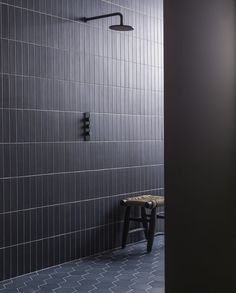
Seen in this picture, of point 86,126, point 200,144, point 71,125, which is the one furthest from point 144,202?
point 200,144

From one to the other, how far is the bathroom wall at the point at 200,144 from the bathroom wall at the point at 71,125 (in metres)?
2.62

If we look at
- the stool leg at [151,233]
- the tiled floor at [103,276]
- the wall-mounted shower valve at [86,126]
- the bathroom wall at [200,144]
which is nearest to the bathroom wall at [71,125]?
the wall-mounted shower valve at [86,126]

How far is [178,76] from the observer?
7.25 feet

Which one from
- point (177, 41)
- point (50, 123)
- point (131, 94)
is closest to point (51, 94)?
point (50, 123)

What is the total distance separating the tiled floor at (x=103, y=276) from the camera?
4262 millimetres

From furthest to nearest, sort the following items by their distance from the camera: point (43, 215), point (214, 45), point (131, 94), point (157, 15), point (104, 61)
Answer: point (157, 15)
point (131, 94)
point (104, 61)
point (43, 215)
point (214, 45)

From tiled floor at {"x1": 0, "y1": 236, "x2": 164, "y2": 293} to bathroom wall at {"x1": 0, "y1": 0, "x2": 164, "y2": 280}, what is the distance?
0.60ft

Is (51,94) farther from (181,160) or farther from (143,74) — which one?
(181,160)

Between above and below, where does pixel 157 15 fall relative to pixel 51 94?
above

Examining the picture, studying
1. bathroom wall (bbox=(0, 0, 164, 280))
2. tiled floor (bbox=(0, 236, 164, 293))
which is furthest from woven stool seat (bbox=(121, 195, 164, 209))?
tiled floor (bbox=(0, 236, 164, 293))

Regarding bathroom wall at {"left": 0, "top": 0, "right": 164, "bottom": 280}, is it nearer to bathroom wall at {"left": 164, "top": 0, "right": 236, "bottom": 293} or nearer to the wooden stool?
the wooden stool

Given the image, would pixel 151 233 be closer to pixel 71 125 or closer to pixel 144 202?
pixel 144 202

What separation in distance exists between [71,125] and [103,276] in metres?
1.63

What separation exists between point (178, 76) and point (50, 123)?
2.94 metres
